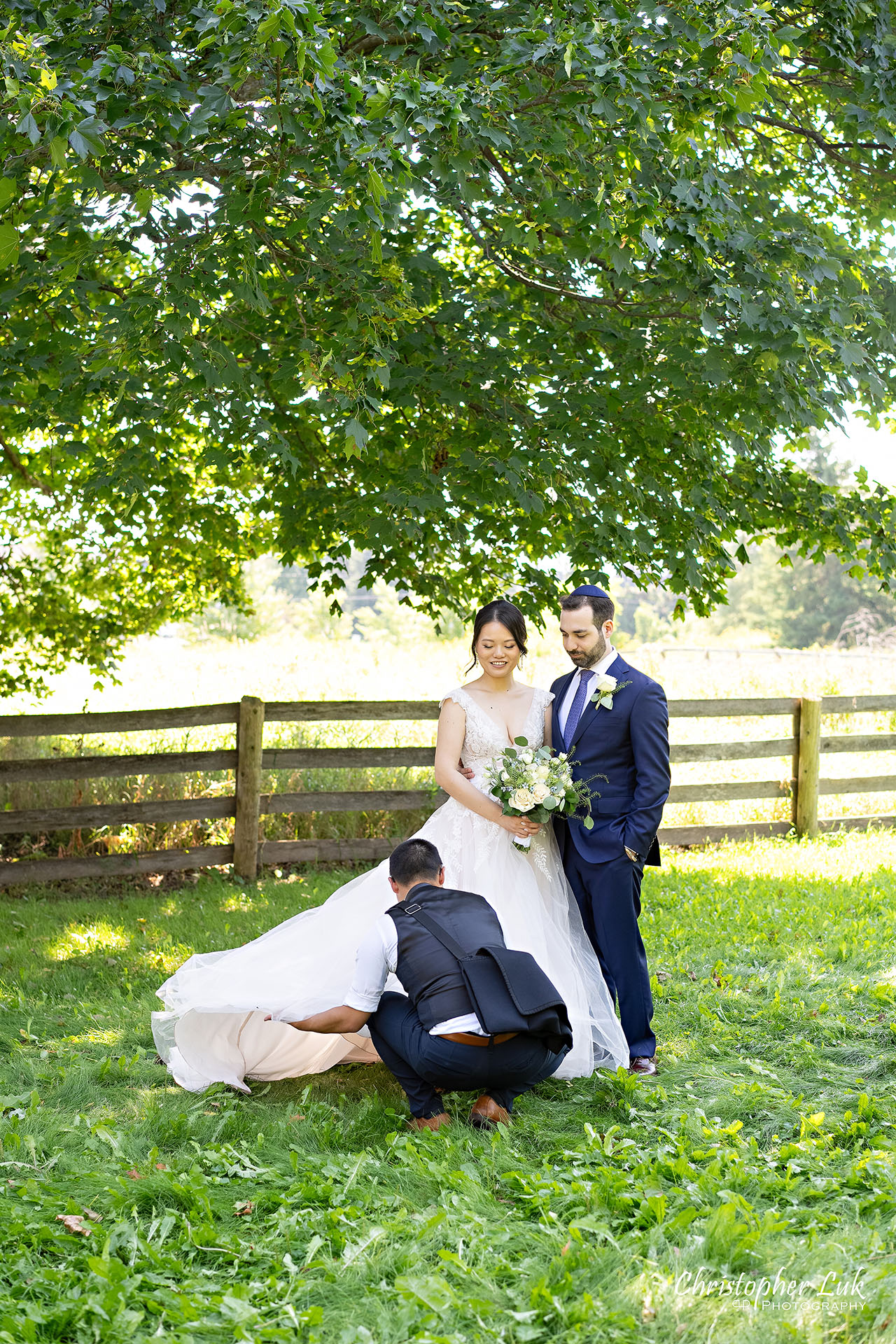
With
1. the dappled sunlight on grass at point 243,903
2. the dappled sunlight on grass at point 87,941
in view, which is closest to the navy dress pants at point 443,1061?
the dappled sunlight on grass at point 87,941

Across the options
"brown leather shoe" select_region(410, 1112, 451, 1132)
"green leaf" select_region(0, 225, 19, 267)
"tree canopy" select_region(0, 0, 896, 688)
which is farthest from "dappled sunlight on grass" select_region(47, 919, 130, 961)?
"green leaf" select_region(0, 225, 19, 267)

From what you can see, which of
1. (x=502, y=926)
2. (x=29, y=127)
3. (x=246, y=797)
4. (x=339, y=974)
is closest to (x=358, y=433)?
(x=29, y=127)

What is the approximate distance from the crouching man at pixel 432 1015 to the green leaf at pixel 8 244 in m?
2.82

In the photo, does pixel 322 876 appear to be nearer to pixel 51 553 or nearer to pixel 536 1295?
pixel 51 553

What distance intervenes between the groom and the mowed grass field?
5.14 meters

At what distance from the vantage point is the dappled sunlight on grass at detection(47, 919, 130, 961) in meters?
6.97

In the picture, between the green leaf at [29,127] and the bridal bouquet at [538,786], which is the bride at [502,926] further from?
the green leaf at [29,127]

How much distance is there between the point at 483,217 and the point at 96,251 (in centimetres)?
271

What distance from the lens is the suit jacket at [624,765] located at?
476 cm

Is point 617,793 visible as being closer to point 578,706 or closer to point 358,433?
point 578,706

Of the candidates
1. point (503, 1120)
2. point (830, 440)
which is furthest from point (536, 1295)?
point (830, 440)

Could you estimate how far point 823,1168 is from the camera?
12.1 ft

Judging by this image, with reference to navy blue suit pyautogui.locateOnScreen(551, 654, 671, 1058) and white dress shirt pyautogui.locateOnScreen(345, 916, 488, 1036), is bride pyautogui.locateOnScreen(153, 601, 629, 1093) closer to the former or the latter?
navy blue suit pyautogui.locateOnScreen(551, 654, 671, 1058)

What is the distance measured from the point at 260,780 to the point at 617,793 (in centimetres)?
→ 489
